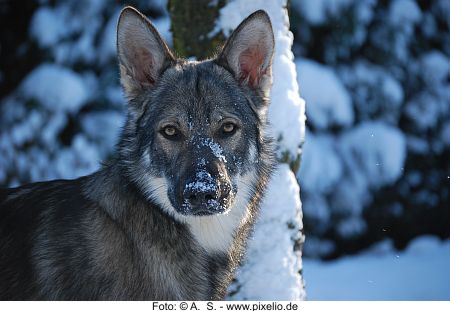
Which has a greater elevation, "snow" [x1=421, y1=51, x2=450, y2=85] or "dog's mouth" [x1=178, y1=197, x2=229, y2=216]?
"dog's mouth" [x1=178, y1=197, x2=229, y2=216]

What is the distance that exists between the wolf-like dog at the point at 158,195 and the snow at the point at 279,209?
75 cm

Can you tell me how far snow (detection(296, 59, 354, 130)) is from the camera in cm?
768

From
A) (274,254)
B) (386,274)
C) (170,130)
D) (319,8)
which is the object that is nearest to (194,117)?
(170,130)

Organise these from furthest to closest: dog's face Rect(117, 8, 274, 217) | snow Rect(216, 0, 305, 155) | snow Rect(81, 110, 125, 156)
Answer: snow Rect(81, 110, 125, 156) → snow Rect(216, 0, 305, 155) → dog's face Rect(117, 8, 274, 217)

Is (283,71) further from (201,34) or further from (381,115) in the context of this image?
(381,115)

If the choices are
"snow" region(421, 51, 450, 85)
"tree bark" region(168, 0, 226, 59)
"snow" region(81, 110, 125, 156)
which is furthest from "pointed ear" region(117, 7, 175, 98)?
"snow" region(421, 51, 450, 85)

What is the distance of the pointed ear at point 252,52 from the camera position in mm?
3869

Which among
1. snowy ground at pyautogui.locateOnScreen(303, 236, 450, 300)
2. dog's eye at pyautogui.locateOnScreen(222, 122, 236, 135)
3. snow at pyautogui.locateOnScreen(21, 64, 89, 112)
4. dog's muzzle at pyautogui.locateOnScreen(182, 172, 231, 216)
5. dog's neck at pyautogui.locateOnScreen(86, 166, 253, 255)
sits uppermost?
dog's eye at pyautogui.locateOnScreen(222, 122, 236, 135)

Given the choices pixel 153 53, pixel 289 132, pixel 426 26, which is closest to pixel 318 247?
pixel 426 26

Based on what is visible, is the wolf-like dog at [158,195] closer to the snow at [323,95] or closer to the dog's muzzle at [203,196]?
the dog's muzzle at [203,196]

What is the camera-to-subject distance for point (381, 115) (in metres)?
7.78

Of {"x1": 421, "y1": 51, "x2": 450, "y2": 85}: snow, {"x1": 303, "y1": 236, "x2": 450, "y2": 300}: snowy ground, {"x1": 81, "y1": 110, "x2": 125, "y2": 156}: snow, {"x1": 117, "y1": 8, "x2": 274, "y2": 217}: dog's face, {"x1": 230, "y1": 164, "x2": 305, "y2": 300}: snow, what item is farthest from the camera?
{"x1": 81, "y1": 110, "x2": 125, "y2": 156}: snow

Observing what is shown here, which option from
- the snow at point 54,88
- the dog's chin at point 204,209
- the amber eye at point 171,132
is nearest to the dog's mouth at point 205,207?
the dog's chin at point 204,209

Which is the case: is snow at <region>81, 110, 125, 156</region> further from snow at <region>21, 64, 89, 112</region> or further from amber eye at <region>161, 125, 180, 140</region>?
amber eye at <region>161, 125, 180, 140</region>
